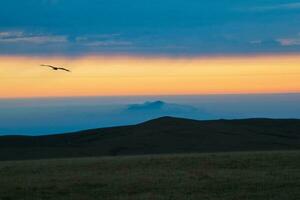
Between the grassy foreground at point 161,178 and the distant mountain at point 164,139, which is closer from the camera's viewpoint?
the grassy foreground at point 161,178

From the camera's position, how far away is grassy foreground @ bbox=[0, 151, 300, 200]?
21.2m

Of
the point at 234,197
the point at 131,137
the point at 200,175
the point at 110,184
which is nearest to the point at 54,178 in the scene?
the point at 110,184

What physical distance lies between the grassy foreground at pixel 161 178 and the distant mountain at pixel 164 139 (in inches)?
693

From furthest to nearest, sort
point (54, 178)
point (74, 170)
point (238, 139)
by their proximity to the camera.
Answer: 1. point (238, 139)
2. point (74, 170)
3. point (54, 178)

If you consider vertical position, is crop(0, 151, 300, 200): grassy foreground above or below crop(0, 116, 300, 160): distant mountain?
below

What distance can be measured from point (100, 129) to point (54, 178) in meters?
40.2

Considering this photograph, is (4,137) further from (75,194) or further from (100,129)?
(75,194)

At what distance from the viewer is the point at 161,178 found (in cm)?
2456

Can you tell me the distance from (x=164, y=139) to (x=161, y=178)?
30.5 m

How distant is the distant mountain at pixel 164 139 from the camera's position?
50062 mm

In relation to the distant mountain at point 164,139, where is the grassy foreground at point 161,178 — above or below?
below

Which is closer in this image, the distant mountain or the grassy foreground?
the grassy foreground

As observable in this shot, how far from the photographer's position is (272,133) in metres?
60.1

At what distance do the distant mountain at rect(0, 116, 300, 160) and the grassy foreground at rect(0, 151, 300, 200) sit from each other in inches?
693
